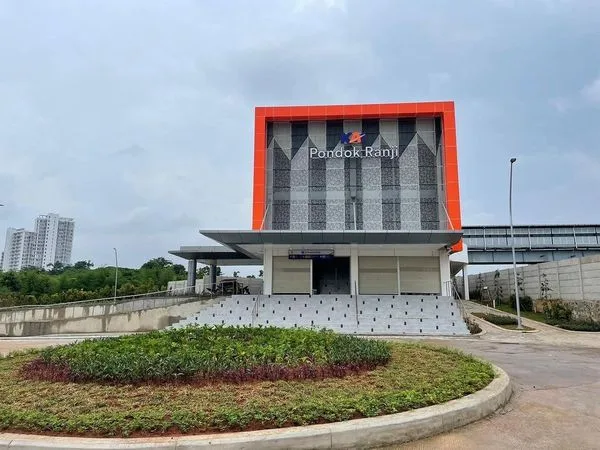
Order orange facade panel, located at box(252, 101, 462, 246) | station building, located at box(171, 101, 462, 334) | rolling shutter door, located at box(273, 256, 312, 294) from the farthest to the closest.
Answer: orange facade panel, located at box(252, 101, 462, 246) < rolling shutter door, located at box(273, 256, 312, 294) < station building, located at box(171, 101, 462, 334)

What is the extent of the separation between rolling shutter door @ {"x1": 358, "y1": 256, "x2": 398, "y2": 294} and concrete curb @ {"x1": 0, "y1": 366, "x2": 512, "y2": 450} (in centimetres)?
2336

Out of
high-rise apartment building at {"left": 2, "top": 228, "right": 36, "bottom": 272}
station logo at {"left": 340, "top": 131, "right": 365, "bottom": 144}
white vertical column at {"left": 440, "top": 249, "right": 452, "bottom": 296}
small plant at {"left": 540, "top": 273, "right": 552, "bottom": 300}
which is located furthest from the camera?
high-rise apartment building at {"left": 2, "top": 228, "right": 36, "bottom": 272}

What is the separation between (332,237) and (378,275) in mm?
5534

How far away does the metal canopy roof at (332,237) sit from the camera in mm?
23359

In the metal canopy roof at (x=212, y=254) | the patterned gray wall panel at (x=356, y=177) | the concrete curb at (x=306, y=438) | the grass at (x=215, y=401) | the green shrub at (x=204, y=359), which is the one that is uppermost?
the patterned gray wall panel at (x=356, y=177)

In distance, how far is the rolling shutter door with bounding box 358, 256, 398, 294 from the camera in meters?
28.0

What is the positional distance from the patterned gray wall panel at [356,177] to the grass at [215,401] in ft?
75.9

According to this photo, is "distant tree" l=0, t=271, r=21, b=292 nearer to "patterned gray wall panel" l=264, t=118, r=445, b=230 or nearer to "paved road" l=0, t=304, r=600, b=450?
"patterned gray wall panel" l=264, t=118, r=445, b=230

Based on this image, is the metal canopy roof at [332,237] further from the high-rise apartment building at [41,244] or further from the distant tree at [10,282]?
the high-rise apartment building at [41,244]

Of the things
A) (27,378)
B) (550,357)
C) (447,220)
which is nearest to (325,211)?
(447,220)

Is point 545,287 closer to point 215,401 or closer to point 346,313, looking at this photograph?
point 346,313

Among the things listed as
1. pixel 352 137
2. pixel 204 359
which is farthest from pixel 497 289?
pixel 204 359

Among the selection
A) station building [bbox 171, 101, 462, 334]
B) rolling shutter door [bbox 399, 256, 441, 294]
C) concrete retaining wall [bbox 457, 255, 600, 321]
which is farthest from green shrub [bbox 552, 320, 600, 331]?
rolling shutter door [bbox 399, 256, 441, 294]

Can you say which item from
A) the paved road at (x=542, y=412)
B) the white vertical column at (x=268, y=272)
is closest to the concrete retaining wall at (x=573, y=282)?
the paved road at (x=542, y=412)
